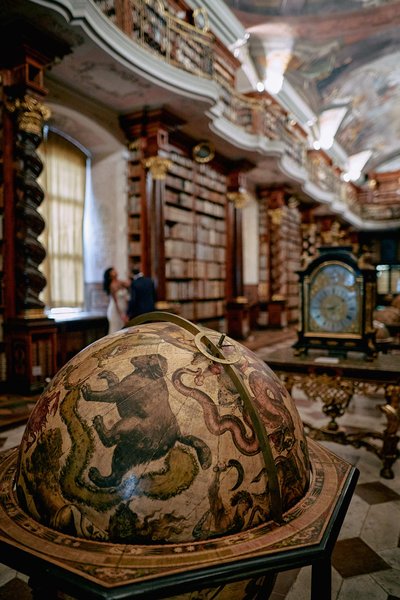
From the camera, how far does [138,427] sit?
871 millimetres

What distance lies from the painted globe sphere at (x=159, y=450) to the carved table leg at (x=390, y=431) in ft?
6.34

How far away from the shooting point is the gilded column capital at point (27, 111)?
443 cm

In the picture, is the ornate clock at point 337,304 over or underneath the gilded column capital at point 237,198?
underneath

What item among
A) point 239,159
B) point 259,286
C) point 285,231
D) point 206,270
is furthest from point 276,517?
point 285,231

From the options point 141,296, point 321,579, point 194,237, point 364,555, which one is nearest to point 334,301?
point 364,555

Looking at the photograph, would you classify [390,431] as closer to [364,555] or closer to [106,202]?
[364,555]

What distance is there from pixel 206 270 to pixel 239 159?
8.26 ft

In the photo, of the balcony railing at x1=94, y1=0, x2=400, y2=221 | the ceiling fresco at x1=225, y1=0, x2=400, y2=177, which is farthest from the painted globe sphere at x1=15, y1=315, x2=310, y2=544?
the ceiling fresco at x1=225, y1=0, x2=400, y2=177

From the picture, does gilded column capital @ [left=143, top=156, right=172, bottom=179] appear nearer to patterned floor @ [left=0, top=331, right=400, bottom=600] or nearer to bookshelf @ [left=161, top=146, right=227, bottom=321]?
bookshelf @ [left=161, top=146, right=227, bottom=321]

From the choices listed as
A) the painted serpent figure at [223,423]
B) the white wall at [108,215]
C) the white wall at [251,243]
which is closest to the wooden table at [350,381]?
the painted serpent figure at [223,423]

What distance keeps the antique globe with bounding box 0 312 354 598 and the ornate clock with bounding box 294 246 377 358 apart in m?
2.32

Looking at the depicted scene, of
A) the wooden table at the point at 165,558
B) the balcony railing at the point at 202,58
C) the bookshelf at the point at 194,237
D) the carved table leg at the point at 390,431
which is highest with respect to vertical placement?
the balcony railing at the point at 202,58

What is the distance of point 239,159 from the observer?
888 cm

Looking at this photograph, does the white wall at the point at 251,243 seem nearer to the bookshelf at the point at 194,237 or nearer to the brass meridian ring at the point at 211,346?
the bookshelf at the point at 194,237
